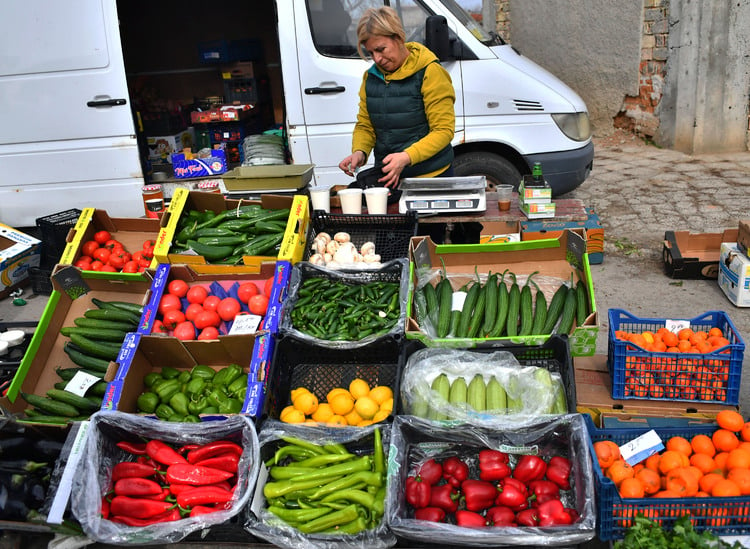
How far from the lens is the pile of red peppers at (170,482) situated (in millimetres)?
2623

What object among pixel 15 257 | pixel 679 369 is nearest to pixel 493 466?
pixel 679 369

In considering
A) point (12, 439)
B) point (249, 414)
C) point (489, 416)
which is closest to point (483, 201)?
point (489, 416)

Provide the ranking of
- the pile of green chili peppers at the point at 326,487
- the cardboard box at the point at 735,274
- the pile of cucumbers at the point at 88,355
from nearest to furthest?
1. the pile of green chili peppers at the point at 326,487
2. the pile of cucumbers at the point at 88,355
3. the cardboard box at the point at 735,274

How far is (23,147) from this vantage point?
6.28m

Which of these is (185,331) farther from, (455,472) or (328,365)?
(455,472)

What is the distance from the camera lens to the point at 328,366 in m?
3.38

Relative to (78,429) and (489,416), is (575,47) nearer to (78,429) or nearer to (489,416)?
(489,416)

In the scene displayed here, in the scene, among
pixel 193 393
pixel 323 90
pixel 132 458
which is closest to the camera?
pixel 132 458

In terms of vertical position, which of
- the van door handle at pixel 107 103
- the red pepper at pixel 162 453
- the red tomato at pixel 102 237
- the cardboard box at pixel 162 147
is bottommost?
the red pepper at pixel 162 453

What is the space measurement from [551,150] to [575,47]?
539 cm

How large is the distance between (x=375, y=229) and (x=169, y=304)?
142 centimetres

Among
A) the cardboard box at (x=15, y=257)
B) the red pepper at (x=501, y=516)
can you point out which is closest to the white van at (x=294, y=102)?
the cardboard box at (x=15, y=257)

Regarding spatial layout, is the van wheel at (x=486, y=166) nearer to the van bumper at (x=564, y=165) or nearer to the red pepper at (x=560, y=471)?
the van bumper at (x=564, y=165)

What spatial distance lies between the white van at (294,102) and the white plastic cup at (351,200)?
77.2 inches
